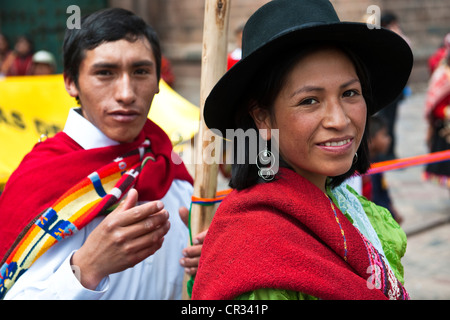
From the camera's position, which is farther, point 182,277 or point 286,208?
point 182,277

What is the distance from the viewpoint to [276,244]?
4.76 feet

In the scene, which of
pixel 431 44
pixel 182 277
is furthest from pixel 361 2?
pixel 182 277

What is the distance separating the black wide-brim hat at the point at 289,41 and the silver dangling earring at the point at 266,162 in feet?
0.58

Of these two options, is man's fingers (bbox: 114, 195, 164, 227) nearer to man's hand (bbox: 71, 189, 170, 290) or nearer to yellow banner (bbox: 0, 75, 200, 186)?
man's hand (bbox: 71, 189, 170, 290)

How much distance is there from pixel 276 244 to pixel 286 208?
0.12 m

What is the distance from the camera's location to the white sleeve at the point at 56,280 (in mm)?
1860

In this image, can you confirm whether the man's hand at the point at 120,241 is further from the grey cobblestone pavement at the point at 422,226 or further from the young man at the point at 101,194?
the grey cobblestone pavement at the point at 422,226

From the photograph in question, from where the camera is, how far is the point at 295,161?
164 cm

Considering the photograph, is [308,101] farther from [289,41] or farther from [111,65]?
[111,65]

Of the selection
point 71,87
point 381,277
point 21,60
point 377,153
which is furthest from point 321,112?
point 21,60

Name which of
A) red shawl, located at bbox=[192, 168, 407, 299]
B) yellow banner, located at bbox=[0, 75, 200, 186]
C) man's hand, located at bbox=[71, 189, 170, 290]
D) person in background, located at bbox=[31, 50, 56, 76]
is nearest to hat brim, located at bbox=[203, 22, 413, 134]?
red shawl, located at bbox=[192, 168, 407, 299]

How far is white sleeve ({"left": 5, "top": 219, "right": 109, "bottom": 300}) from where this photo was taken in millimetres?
1860

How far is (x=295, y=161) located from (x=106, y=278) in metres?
0.83

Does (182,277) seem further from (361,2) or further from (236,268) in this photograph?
(361,2)
